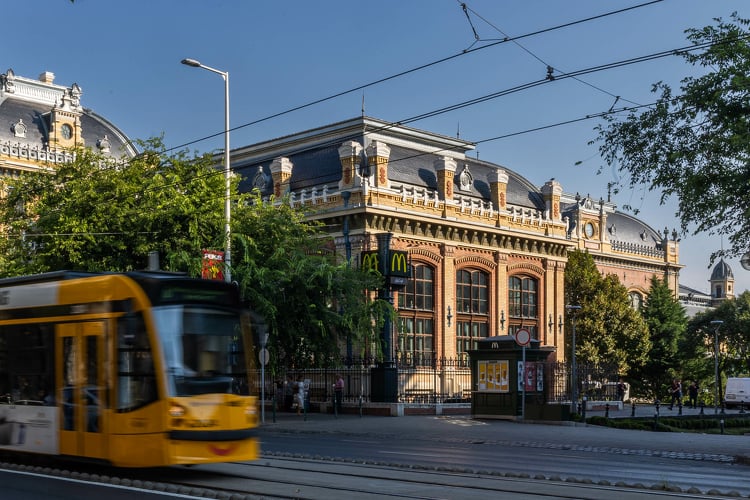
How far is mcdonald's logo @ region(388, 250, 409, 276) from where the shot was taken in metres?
39.3

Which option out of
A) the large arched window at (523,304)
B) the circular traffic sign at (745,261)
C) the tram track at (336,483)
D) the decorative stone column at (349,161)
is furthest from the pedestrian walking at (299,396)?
the tram track at (336,483)

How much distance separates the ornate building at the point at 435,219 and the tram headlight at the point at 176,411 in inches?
1215

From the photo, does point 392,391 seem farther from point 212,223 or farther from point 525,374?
point 212,223

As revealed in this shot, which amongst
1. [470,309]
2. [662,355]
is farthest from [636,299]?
[470,309]

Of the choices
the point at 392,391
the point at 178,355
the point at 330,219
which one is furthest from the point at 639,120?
the point at 330,219

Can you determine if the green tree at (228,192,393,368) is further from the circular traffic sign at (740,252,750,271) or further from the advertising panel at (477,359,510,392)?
the circular traffic sign at (740,252,750,271)

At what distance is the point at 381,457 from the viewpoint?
19094 mm

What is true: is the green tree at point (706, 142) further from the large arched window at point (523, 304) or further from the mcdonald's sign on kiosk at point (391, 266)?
the large arched window at point (523, 304)

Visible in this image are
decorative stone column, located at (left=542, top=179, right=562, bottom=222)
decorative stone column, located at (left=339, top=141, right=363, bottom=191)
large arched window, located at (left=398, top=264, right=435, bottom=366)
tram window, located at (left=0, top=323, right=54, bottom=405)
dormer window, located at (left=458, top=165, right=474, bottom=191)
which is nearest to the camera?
tram window, located at (left=0, top=323, right=54, bottom=405)

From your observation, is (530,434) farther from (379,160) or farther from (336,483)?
(379,160)

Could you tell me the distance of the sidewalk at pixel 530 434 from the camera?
915 inches

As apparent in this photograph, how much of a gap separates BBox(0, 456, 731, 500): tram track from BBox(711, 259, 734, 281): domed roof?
376 feet

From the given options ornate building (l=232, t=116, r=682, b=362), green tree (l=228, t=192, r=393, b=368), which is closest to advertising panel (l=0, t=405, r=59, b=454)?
green tree (l=228, t=192, r=393, b=368)

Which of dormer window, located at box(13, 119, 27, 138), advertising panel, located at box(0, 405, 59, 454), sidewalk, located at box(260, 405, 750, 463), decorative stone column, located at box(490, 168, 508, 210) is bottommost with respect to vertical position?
sidewalk, located at box(260, 405, 750, 463)
